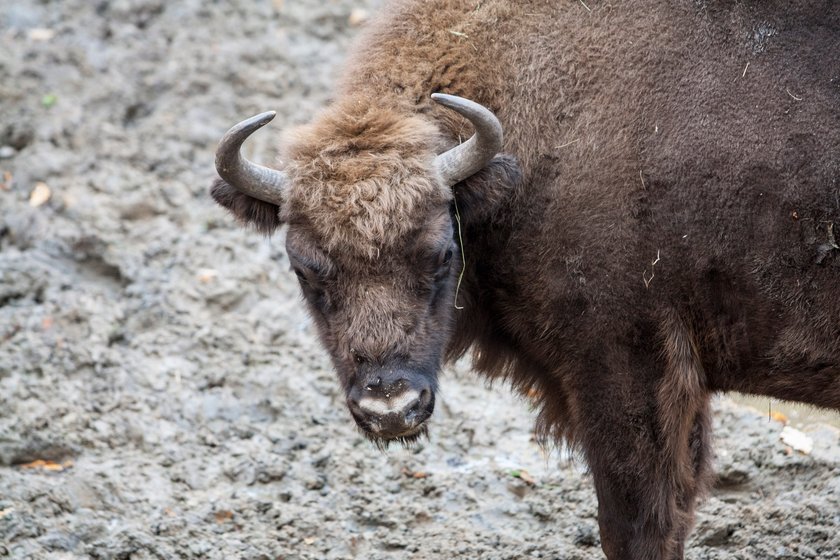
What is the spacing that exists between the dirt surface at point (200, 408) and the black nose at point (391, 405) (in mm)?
1713

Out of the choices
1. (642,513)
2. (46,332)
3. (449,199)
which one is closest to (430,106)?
(449,199)

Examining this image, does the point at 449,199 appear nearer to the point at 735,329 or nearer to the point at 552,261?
the point at 552,261

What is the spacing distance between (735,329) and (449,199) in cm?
165

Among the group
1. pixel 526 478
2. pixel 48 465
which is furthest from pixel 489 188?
pixel 48 465

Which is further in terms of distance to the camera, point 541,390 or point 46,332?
point 46,332

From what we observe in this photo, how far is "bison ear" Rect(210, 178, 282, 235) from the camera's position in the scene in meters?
5.82

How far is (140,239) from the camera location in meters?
9.32

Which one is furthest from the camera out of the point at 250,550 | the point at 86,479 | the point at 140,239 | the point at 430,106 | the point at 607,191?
the point at 140,239

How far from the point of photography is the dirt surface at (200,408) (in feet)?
22.0

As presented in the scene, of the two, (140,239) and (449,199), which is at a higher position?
(449,199)

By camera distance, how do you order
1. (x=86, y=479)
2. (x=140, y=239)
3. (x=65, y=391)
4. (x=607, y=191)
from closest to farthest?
1. (x=607, y=191)
2. (x=86, y=479)
3. (x=65, y=391)
4. (x=140, y=239)

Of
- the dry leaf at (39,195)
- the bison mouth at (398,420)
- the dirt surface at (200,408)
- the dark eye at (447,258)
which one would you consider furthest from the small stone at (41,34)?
the bison mouth at (398,420)

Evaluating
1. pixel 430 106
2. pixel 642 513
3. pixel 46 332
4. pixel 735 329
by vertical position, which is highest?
pixel 430 106

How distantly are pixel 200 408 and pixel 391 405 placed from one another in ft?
10.3
